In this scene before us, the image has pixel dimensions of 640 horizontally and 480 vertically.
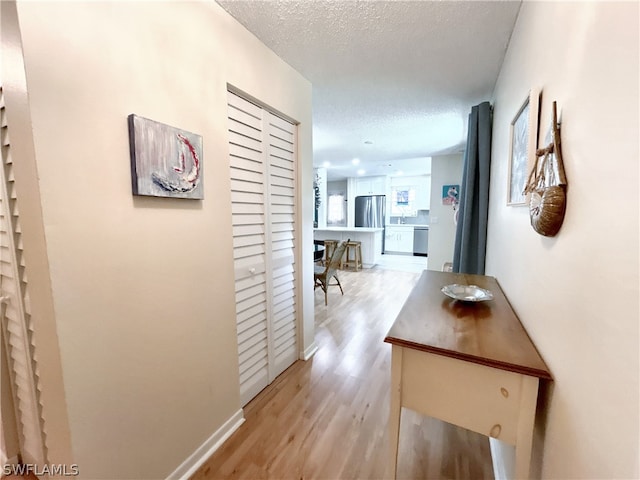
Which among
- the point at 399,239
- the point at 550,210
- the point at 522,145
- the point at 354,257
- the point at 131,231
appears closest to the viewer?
the point at 550,210

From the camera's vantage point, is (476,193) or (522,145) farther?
(476,193)

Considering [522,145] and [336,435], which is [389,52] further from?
[336,435]

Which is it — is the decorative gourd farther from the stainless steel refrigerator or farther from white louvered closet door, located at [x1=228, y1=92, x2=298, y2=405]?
the stainless steel refrigerator

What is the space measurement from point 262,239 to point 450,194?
13.1 feet

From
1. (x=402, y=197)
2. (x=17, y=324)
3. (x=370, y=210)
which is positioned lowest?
(x=17, y=324)

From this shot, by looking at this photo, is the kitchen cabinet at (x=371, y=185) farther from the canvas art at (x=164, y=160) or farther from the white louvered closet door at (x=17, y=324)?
the white louvered closet door at (x=17, y=324)

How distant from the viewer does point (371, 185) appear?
810cm

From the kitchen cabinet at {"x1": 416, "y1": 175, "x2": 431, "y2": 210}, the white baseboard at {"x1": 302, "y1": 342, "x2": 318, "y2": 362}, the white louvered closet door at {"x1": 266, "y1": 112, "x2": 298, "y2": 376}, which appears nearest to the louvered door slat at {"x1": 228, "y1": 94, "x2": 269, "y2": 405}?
the white louvered closet door at {"x1": 266, "y1": 112, "x2": 298, "y2": 376}

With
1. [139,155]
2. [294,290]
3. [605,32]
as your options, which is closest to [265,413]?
[294,290]

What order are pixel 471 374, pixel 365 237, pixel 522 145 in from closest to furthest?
1. pixel 471 374
2. pixel 522 145
3. pixel 365 237

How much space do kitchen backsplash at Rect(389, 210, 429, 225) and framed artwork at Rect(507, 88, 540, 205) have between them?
6760 millimetres

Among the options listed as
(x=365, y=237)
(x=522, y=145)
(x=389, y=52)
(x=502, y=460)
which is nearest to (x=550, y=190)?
(x=522, y=145)

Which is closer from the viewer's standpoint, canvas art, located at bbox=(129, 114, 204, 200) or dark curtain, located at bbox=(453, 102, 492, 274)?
canvas art, located at bbox=(129, 114, 204, 200)

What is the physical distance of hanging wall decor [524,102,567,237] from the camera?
0.74 meters
